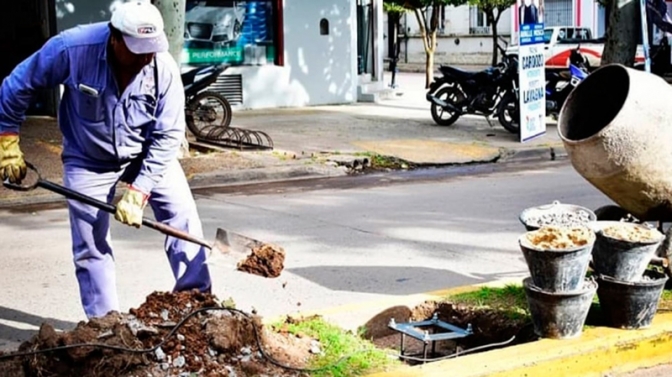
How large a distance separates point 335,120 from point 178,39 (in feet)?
18.8

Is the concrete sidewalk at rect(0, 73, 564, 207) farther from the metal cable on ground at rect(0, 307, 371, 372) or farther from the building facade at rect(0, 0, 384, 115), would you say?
the metal cable on ground at rect(0, 307, 371, 372)

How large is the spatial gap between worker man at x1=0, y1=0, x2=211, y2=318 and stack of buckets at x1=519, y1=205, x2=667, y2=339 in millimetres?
1755

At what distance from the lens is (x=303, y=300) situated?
656cm

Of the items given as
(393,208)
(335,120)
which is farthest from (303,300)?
(335,120)

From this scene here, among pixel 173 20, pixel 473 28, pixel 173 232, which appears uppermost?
pixel 173 20

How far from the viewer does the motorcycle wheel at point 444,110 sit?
1675 cm

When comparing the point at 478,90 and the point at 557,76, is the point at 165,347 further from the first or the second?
the point at 557,76

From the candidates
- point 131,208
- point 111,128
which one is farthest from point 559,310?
point 111,128

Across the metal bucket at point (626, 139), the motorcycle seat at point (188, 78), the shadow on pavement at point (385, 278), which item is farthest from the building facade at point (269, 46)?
the metal bucket at point (626, 139)

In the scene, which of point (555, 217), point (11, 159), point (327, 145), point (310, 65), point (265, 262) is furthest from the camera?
point (310, 65)

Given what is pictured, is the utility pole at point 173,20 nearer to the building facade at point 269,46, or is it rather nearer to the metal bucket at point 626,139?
the building facade at point 269,46

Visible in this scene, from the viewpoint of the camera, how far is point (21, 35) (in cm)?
1784

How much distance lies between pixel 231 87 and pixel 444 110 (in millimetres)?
4681

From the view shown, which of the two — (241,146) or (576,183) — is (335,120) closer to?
(241,146)
